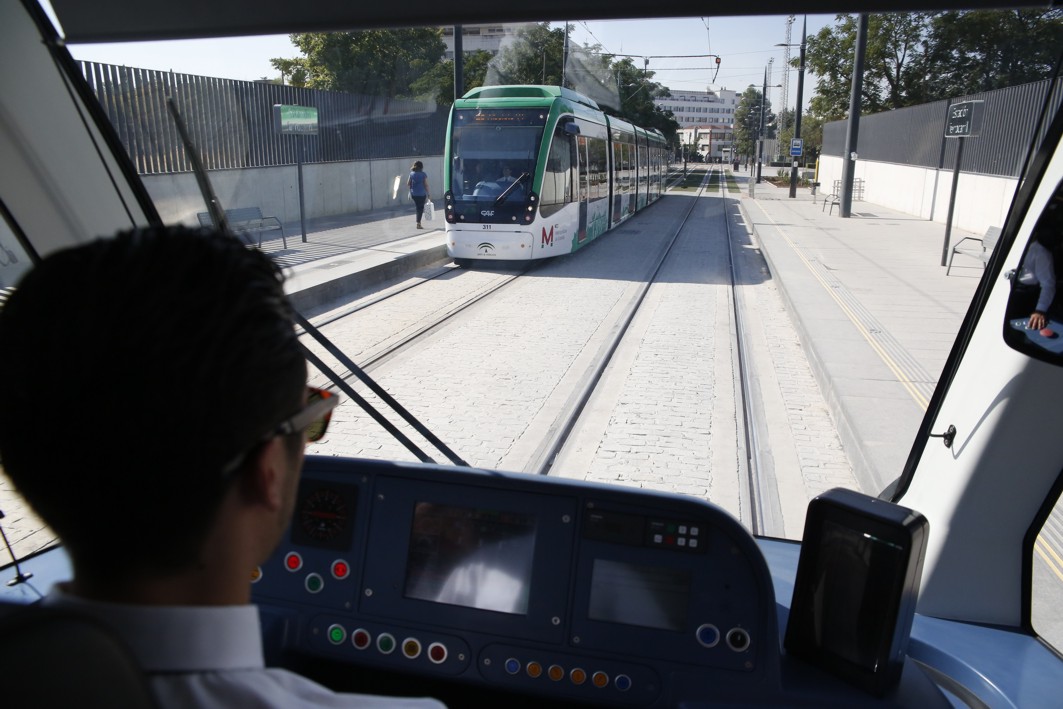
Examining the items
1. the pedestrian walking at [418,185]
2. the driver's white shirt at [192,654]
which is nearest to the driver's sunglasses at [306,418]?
the driver's white shirt at [192,654]

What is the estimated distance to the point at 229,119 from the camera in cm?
348

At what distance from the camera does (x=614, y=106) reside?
16.0 feet

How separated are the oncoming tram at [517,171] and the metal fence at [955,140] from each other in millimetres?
8161

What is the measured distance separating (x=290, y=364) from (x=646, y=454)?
4830 mm

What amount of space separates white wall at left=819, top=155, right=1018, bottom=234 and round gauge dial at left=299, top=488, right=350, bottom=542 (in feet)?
7.25

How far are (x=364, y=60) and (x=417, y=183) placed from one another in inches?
181

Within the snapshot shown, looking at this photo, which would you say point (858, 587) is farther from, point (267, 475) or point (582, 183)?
point (582, 183)

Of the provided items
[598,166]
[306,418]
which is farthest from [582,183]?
[306,418]

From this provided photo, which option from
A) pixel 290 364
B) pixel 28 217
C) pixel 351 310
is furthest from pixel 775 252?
pixel 290 364

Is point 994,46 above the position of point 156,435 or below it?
above

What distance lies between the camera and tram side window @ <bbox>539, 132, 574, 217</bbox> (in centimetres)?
1317

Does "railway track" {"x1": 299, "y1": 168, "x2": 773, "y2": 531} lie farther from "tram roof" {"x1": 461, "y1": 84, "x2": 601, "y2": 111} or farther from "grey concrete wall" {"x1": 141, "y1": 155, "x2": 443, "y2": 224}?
"tram roof" {"x1": 461, "y1": 84, "x2": 601, "y2": 111}

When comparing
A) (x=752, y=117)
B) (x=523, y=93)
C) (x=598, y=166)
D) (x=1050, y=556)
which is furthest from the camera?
(x=598, y=166)

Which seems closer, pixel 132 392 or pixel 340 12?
pixel 132 392
